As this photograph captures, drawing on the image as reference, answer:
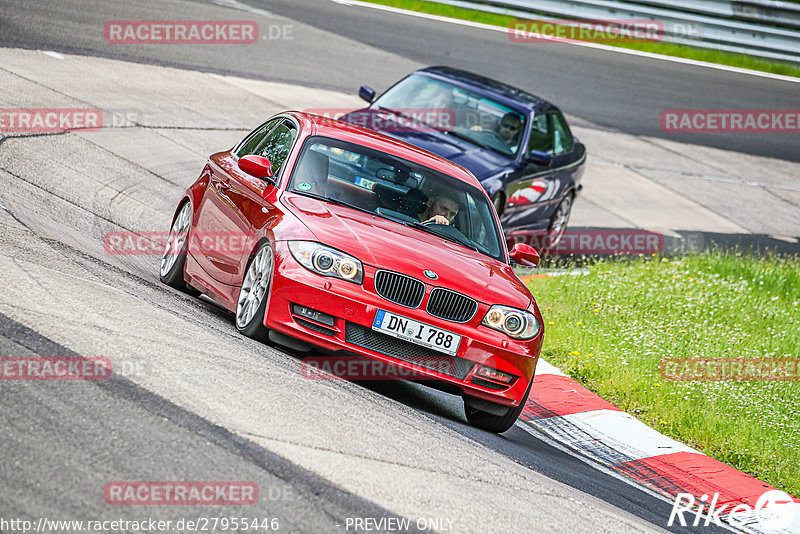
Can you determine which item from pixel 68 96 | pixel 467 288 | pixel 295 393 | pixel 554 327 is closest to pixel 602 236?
pixel 554 327

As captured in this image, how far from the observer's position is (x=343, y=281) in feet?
21.9

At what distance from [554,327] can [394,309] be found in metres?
3.93

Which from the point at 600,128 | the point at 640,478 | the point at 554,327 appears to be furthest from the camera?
the point at 600,128

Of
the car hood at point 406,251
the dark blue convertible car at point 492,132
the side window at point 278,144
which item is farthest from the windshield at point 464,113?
the car hood at point 406,251

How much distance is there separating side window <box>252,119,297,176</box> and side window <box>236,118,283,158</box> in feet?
0.28

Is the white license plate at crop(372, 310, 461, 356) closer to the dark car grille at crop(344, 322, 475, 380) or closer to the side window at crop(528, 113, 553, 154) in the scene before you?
the dark car grille at crop(344, 322, 475, 380)

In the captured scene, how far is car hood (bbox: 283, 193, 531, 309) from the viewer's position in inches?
268

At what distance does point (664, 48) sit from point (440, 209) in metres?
21.3

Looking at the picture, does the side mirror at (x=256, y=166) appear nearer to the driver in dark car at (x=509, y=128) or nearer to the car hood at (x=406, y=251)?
the car hood at (x=406, y=251)

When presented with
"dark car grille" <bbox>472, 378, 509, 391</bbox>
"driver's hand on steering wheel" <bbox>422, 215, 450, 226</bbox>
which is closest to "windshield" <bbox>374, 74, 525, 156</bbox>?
"driver's hand on steering wheel" <bbox>422, 215, 450, 226</bbox>

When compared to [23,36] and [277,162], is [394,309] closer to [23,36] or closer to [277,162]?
[277,162]

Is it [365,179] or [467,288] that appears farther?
[365,179]

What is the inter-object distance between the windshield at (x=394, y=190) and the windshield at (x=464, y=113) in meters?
4.47

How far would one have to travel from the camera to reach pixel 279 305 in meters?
6.68
